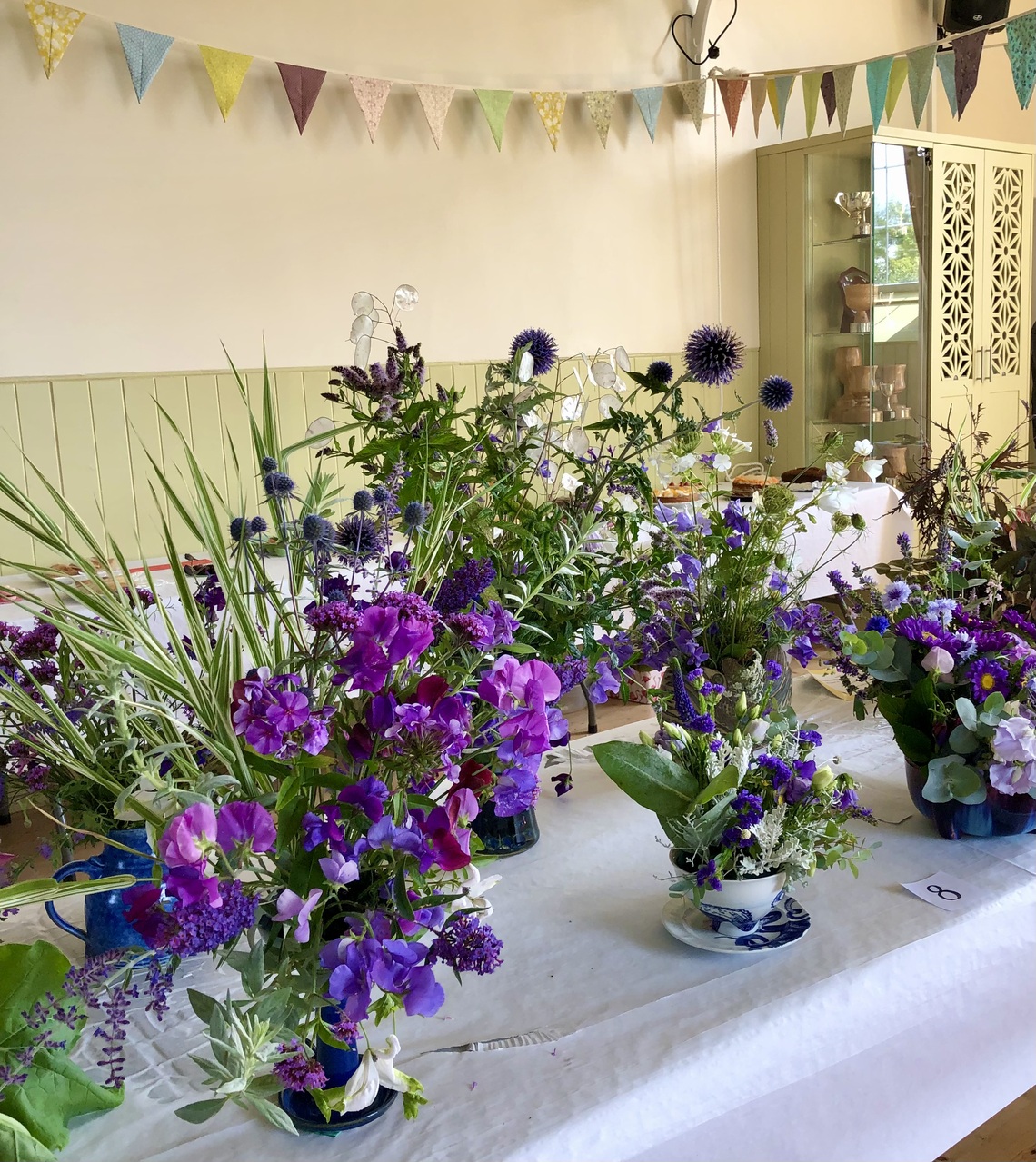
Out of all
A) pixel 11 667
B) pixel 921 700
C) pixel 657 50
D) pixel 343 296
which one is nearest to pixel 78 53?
pixel 343 296

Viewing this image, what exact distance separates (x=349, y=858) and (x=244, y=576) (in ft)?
0.83

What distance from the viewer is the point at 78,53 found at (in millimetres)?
3006

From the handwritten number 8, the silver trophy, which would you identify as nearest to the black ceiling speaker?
the silver trophy

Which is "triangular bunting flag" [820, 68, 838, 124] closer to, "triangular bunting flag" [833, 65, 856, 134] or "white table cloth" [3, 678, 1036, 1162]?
"triangular bunting flag" [833, 65, 856, 134]

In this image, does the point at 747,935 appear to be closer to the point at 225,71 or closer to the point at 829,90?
the point at 225,71

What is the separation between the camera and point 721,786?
91cm

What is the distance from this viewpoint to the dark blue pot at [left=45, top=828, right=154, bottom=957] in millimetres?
888

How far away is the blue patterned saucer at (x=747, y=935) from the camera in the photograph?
924 millimetres

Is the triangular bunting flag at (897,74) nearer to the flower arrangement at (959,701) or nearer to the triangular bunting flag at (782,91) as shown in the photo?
the triangular bunting flag at (782,91)

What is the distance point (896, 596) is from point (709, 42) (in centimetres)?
382

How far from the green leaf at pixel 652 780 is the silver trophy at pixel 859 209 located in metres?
3.93

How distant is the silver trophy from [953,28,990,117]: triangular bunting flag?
1.50 feet

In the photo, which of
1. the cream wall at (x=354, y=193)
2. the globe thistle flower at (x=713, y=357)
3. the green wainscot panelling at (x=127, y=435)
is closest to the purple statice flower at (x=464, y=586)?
the globe thistle flower at (x=713, y=357)

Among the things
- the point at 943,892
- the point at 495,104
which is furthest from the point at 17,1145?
the point at 495,104
